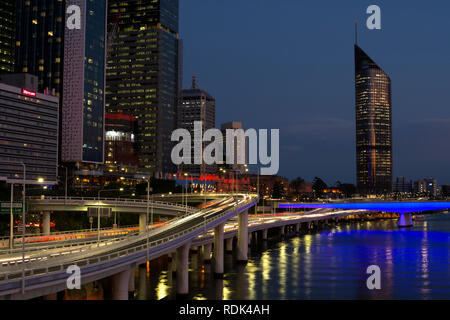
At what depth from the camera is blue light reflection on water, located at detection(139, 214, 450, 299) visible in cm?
6919

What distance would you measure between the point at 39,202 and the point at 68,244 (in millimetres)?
41655

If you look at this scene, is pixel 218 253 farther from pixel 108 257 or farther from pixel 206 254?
pixel 108 257

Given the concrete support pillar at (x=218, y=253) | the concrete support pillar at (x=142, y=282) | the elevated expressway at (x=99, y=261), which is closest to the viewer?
the elevated expressway at (x=99, y=261)

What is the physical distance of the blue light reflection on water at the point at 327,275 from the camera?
69.2 meters

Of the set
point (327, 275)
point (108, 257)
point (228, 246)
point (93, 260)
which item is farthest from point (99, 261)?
point (228, 246)

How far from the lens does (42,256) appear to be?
55438 millimetres

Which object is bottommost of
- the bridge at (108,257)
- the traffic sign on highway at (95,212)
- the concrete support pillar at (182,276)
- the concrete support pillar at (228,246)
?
the concrete support pillar at (228,246)

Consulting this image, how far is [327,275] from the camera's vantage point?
84.8 metres

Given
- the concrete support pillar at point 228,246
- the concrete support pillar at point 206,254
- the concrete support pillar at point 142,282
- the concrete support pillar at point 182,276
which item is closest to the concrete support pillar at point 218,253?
the concrete support pillar at point 142,282

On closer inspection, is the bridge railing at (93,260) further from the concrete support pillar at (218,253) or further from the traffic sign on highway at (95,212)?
the traffic sign on highway at (95,212)
